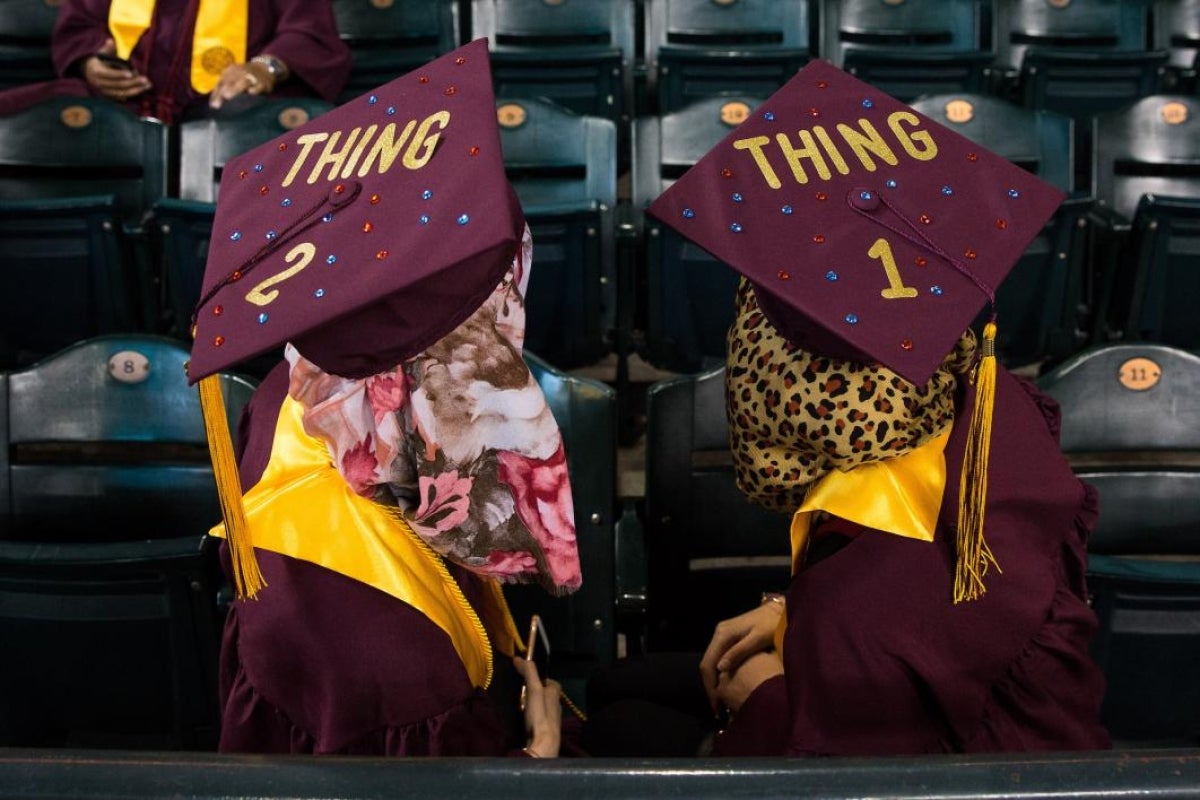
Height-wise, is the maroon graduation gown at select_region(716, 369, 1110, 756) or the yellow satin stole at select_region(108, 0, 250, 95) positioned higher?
the yellow satin stole at select_region(108, 0, 250, 95)

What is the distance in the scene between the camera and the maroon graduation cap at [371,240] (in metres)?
0.86

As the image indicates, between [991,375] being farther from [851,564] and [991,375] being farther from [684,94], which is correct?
[684,94]

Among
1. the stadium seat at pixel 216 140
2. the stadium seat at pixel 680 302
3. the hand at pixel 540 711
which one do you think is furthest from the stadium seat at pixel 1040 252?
the stadium seat at pixel 216 140

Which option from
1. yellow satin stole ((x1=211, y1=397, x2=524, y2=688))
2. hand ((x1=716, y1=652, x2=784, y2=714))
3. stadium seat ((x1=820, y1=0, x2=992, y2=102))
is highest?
stadium seat ((x1=820, y1=0, x2=992, y2=102))

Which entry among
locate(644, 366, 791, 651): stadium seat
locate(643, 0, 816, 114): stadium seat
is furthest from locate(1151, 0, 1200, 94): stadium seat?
locate(644, 366, 791, 651): stadium seat

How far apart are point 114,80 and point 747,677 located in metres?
3.23

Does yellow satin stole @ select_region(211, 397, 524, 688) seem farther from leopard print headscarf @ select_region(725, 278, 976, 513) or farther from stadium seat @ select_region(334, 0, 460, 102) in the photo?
stadium seat @ select_region(334, 0, 460, 102)

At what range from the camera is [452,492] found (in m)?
1.02

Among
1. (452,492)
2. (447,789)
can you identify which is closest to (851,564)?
(452,492)

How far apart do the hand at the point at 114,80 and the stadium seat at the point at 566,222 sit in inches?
58.6

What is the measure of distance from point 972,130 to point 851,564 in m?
2.23

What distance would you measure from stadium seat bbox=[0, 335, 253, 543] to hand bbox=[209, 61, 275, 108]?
6.01 feet

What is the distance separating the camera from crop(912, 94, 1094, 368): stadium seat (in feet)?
Answer: 8.32

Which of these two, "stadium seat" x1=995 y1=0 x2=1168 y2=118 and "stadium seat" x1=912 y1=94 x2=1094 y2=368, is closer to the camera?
"stadium seat" x1=912 y1=94 x2=1094 y2=368
